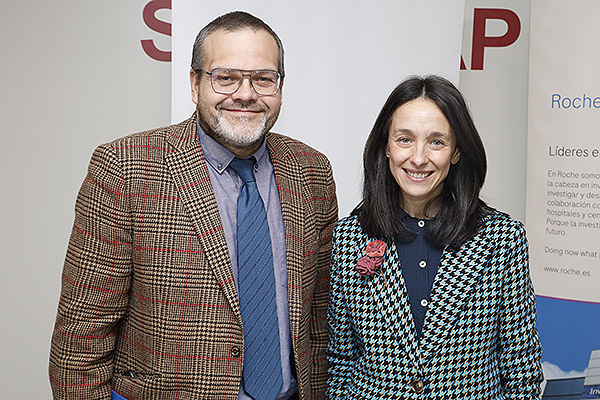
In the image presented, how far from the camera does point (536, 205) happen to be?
314 cm

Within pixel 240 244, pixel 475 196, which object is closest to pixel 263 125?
pixel 240 244

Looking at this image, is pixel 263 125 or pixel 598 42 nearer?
pixel 263 125

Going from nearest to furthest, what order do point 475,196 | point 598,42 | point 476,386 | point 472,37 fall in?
point 476,386 → point 475,196 → point 598,42 → point 472,37

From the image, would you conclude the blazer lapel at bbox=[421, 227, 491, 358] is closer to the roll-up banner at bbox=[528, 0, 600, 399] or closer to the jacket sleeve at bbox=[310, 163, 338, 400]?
the jacket sleeve at bbox=[310, 163, 338, 400]

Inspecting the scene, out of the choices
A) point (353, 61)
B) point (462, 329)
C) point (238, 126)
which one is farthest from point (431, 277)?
point (353, 61)

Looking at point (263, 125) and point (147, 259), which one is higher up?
point (263, 125)

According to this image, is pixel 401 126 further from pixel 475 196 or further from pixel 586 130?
pixel 586 130

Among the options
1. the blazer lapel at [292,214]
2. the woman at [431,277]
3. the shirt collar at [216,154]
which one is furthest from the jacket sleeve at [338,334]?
the shirt collar at [216,154]

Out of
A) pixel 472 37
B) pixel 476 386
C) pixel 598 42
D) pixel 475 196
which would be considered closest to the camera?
pixel 476 386

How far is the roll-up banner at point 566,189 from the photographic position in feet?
9.81

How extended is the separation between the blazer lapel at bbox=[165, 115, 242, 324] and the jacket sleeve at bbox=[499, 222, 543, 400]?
71 centimetres

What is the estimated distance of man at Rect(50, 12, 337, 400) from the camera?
177 centimetres

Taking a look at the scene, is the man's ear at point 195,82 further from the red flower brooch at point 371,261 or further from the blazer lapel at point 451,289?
the blazer lapel at point 451,289

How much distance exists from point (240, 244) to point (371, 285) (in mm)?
378
